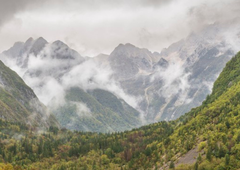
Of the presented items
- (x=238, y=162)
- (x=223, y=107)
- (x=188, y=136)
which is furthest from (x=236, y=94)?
(x=238, y=162)

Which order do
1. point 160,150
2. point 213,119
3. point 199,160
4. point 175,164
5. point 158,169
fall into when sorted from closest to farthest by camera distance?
point 199,160, point 175,164, point 158,169, point 213,119, point 160,150

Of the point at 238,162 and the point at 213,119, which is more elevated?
the point at 213,119

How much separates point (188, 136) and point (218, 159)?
167 ft

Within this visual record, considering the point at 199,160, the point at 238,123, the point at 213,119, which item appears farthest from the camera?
the point at 213,119

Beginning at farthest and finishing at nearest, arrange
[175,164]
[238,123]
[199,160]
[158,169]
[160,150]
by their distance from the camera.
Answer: [160,150], [158,169], [175,164], [238,123], [199,160]

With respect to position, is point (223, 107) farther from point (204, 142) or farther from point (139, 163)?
point (139, 163)

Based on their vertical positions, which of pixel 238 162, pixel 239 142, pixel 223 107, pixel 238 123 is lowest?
pixel 238 162

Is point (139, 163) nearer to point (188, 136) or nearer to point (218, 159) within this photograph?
point (188, 136)

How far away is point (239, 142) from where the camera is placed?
352ft

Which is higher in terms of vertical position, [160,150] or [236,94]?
[236,94]

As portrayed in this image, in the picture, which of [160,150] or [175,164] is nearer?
[175,164]

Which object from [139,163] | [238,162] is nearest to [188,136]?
[139,163]

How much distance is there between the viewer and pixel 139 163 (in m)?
183

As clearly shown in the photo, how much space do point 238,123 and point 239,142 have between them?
65.5ft
